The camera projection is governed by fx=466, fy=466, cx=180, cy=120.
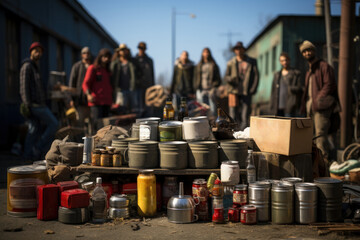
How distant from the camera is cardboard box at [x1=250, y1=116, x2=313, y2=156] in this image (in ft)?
18.9

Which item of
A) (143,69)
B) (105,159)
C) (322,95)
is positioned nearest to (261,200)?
(105,159)

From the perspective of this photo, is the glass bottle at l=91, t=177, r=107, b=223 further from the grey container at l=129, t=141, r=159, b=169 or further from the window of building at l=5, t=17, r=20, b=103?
the window of building at l=5, t=17, r=20, b=103

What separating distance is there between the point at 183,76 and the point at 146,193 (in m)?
7.57

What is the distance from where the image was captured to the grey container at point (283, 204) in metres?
5.09

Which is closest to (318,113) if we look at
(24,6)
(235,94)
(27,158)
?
(235,94)

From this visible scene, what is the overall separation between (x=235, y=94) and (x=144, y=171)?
6.21 meters

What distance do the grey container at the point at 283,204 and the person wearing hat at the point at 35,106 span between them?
18.0ft

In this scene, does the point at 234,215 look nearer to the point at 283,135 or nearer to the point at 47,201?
the point at 283,135

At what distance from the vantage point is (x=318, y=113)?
842 cm

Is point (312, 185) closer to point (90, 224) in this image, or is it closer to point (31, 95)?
point (90, 224)

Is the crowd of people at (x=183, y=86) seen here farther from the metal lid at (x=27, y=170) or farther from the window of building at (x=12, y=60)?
the metal lid at (x=27, y=170)

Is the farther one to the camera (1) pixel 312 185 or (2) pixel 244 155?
(2) pixel 244 155

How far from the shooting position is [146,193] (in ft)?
17.6

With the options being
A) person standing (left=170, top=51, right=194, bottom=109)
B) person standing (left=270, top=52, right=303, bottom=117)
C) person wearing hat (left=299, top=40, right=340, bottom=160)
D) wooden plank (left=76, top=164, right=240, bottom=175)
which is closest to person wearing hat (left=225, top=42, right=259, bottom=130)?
person standing (left=270, top=52, right=303, bottom=117)
